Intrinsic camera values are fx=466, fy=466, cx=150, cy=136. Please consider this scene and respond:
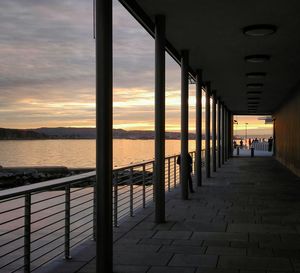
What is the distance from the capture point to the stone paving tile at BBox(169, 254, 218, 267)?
358 centimetres

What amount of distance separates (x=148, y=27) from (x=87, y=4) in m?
2.11

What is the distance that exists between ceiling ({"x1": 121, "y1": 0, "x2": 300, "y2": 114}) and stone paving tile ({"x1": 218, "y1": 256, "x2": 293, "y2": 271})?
2764mm

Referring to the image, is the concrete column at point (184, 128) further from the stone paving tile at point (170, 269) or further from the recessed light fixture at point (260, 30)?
the stone paving tile at point (170, 269)

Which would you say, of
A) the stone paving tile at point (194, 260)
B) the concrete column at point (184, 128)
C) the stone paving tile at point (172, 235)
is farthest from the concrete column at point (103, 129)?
the concrete column at point (184, 128)

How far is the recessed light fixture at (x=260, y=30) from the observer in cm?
611

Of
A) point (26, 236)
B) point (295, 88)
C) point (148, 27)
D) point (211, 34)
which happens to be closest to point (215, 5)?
point (148, 27)

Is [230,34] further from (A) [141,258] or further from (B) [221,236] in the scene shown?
(A) [141,258]

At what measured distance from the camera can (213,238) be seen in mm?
4531

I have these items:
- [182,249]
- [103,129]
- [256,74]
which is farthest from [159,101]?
[256,74]

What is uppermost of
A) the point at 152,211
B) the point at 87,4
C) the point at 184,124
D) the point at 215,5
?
the point at 215,5

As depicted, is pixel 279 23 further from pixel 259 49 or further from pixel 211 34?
pixel 259 49

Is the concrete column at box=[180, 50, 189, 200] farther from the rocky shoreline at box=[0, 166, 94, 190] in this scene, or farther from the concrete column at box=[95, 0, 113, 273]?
the rocky shoreline at box=[0, 166, 94, 190]

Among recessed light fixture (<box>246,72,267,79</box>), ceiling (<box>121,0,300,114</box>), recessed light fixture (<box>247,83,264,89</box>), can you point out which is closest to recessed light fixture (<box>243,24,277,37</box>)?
ceiling (<box>121,0,300,114</box>)

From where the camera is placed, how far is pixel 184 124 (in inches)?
296
